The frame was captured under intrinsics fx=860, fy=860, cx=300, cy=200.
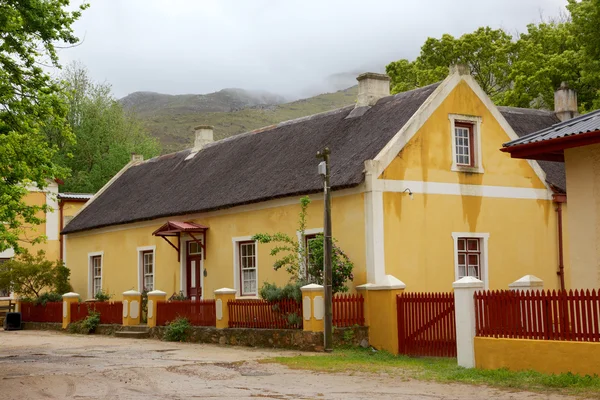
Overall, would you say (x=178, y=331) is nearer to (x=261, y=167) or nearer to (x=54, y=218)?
(x=261, y=167)

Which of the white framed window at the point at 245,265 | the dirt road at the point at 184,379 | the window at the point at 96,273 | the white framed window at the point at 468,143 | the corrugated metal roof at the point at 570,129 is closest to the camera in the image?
the dirt road at the point at 184,379

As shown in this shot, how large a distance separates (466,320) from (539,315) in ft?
5.02

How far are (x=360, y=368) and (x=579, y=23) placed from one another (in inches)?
870

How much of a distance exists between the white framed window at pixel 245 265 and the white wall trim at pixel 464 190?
17.3ft

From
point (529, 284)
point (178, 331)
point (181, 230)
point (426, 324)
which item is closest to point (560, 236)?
point (426, 324)

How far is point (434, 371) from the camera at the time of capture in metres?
14.9

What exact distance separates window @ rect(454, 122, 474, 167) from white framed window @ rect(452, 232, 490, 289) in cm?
195

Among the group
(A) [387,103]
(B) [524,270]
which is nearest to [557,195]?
(B) [524,270]

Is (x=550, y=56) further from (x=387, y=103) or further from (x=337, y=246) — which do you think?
(x=337, y=246)

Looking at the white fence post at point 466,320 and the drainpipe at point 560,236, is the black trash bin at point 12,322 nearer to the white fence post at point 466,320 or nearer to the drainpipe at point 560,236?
the drainpipe at point 560,236

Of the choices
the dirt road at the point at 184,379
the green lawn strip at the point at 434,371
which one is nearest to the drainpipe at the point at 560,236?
the green lawn strip at the point at 434,371

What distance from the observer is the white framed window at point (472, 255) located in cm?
2245

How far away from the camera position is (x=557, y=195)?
A: 24328mm

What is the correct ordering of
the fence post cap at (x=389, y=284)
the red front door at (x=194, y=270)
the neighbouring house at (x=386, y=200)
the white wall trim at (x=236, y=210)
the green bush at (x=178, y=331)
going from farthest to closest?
1. the red front door at (x=194, y=270)
2. the green bush at (x=178, y=331)
3. the white wall trim at (x=236, y=210)
4. the neighbouring house at (x=386, y=200)
5. the fence post cap at (x=389, y=284)
